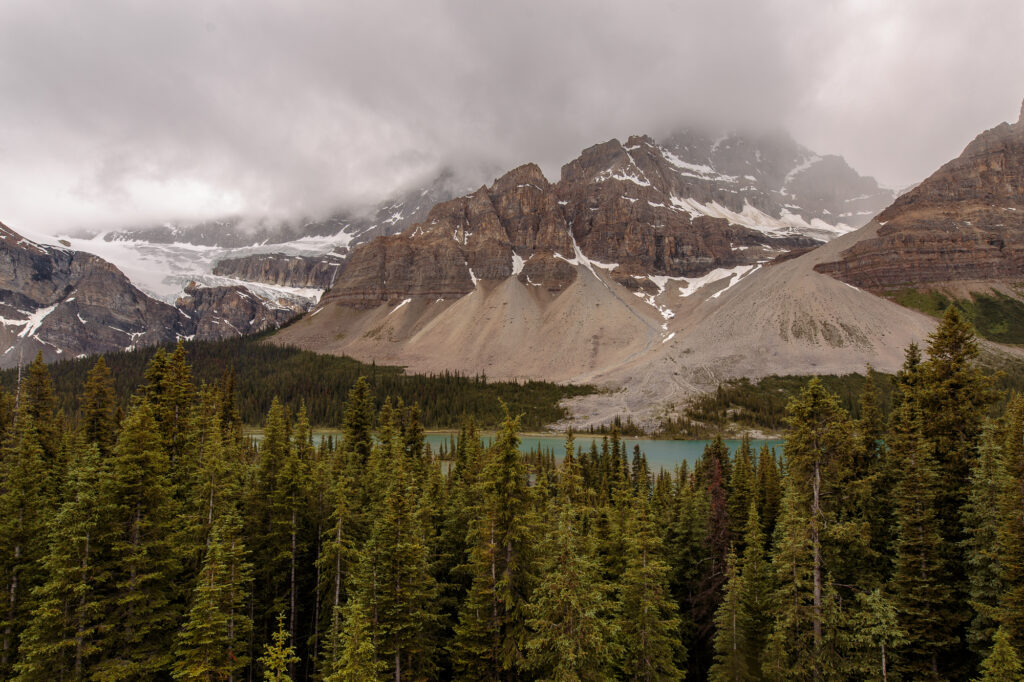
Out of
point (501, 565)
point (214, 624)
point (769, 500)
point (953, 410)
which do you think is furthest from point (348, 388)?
point (953, 410)

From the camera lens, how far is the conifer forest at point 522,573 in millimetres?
18531

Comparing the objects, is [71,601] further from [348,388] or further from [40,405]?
[348,388]

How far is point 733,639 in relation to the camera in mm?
23844

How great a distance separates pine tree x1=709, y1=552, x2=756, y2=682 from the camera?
23438mm

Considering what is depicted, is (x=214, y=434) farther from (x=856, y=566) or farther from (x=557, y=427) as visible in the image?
(x=557, y=427)

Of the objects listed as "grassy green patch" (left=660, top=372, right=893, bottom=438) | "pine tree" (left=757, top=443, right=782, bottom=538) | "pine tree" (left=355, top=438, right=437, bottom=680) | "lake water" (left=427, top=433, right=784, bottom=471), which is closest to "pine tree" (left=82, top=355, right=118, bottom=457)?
"pine tree" (left=355, top=438, right=437, bottom=680)

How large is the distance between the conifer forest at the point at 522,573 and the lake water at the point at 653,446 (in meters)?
81.6

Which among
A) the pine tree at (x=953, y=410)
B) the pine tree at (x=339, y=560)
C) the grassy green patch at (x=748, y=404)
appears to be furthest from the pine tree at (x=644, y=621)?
the grassy green patch at (x=748, y=404)

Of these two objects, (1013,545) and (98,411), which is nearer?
(1013,545)

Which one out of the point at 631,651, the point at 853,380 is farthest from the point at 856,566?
the point at 853,380

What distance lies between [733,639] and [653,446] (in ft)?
372

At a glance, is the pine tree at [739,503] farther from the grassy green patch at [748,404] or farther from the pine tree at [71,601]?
the grassy green patch at [748,404]

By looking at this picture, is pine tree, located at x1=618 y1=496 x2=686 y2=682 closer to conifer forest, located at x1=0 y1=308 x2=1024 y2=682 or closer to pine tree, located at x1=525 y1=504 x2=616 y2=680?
conifer forest, located at x1=0 y1=308 x2=1024 y2=682

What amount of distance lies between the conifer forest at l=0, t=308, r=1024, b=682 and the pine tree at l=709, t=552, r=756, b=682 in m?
0.10
